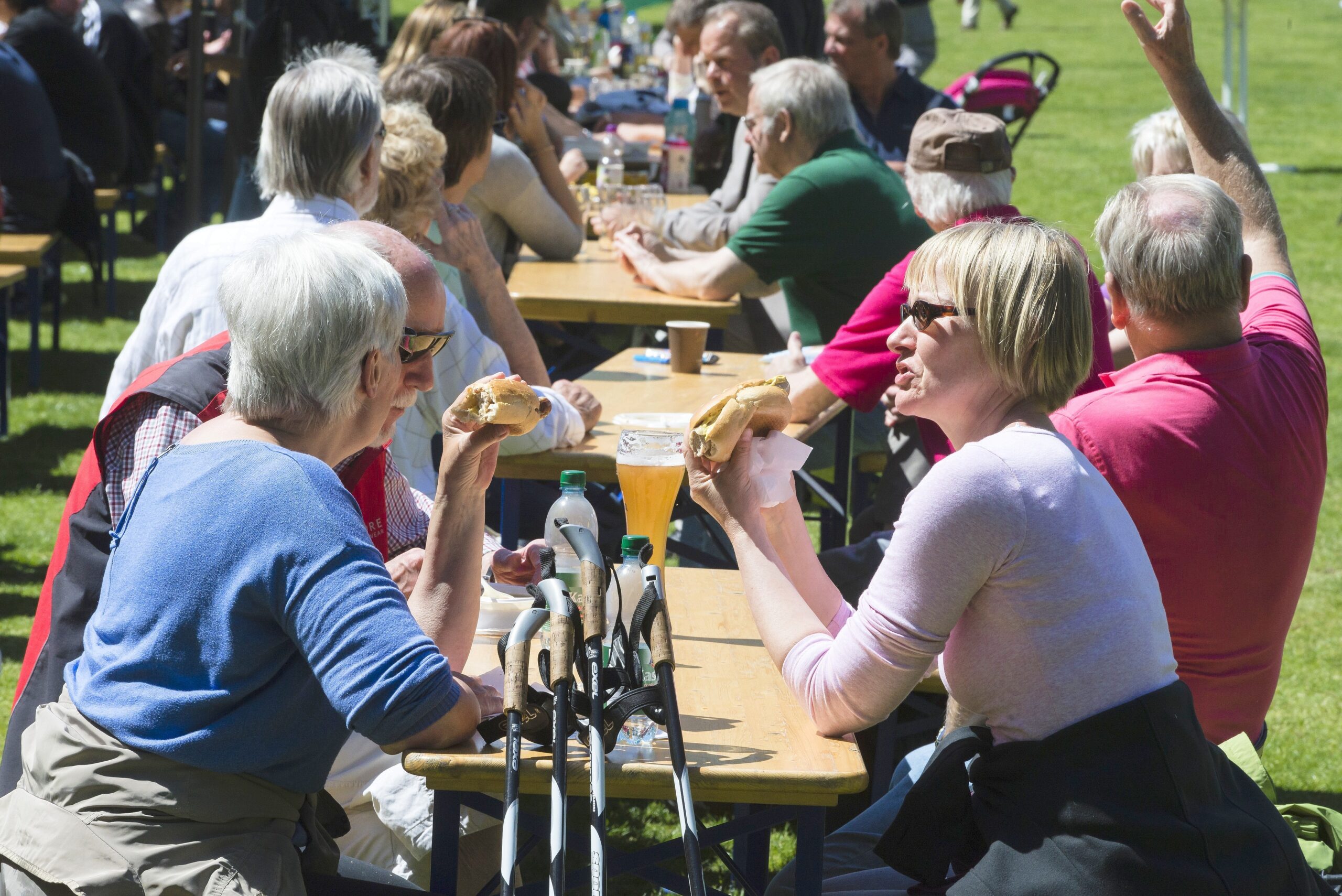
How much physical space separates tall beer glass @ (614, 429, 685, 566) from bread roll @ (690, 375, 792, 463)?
0.20 metres

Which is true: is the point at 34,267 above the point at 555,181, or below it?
below

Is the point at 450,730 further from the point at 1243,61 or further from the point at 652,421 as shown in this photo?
the point at 1243,61

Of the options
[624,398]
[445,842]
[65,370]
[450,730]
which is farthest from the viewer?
[65,370]

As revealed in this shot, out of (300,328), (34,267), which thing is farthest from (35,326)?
(300,328)

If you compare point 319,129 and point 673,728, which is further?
point 319,129

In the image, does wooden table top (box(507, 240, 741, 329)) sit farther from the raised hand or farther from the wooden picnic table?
the wooden picnic table

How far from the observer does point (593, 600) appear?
182 cm

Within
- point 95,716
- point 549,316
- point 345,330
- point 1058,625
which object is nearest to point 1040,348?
point 1058,625

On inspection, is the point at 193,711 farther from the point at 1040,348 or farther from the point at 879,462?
the point at 879,462

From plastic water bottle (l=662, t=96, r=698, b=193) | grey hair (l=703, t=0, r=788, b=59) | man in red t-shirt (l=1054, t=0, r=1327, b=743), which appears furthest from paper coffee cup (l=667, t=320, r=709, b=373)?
plastic water bottle (l=662, t=96, r=698, b=193)

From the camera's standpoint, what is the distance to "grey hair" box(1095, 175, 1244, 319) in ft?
7.82

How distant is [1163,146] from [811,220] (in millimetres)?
1073

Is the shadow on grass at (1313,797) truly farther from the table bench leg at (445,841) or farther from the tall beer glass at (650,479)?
the table bench leg at (445,841)

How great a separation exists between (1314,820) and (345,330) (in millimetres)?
1762
